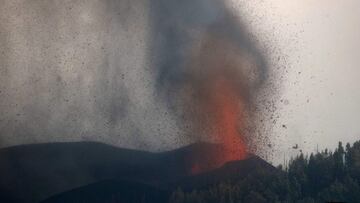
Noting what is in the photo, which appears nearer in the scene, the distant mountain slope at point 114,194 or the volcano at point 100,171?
the volcano at point 100,171

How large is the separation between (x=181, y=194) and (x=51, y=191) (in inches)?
498

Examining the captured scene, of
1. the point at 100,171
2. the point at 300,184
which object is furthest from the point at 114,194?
the point at 300,184

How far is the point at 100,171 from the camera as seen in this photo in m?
51.1

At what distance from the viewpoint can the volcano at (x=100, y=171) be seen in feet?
144

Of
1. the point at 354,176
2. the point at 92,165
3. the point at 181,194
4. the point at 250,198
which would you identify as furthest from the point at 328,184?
the point at 92,165

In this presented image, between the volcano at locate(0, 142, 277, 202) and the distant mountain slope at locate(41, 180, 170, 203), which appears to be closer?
the volcano at locate(0, 142, 277, 202)

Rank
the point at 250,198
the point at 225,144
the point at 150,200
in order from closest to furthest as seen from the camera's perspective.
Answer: the point at 225,144 < the point at 250,198 < the point at 150,200

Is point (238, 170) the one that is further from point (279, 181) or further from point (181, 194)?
point (181, 194)

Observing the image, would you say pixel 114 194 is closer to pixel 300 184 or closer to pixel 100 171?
pixel 100 171

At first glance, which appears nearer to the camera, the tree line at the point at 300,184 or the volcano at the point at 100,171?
the volcano at the point at 100,171

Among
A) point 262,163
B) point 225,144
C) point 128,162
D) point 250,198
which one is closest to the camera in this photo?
point 225,144

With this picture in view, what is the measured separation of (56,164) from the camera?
155ft

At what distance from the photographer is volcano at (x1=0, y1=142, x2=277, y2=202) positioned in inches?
1730

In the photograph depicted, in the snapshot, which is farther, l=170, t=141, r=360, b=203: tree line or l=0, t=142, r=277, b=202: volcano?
l=170, t=141, r=360, b=203: tree line
